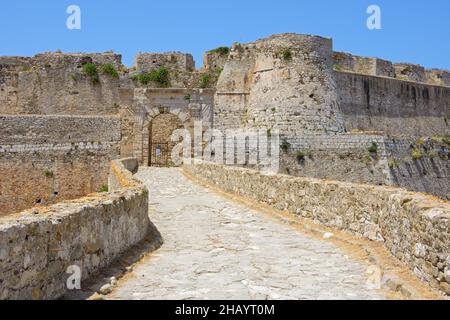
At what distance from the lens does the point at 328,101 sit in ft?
75.5

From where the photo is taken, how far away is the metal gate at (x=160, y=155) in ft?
85.1

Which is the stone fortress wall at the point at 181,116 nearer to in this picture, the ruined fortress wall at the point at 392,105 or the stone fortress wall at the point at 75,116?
the stone fortress wall at the point at 75,116

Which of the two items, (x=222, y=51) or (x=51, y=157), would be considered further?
(x=222, y=51)

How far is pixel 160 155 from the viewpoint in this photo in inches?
1069

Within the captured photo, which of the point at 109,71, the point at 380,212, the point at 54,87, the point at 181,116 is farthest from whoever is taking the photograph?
the point at 109,71

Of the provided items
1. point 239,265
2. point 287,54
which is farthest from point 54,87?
point 239,265

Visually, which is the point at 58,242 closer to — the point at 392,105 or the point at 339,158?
the point at 339,158

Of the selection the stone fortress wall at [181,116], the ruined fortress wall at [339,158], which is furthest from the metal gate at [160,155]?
the ruined fortress wall at [339,158]

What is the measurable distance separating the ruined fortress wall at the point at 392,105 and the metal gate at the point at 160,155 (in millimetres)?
9108

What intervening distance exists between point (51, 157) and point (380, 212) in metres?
18.4

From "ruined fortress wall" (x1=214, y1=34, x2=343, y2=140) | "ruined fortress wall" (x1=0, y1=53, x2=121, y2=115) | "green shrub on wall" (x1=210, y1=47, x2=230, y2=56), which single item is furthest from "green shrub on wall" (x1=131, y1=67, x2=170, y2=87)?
"ruined fortress wall" (x1=214, y1=34, x2=343, y2=140)
